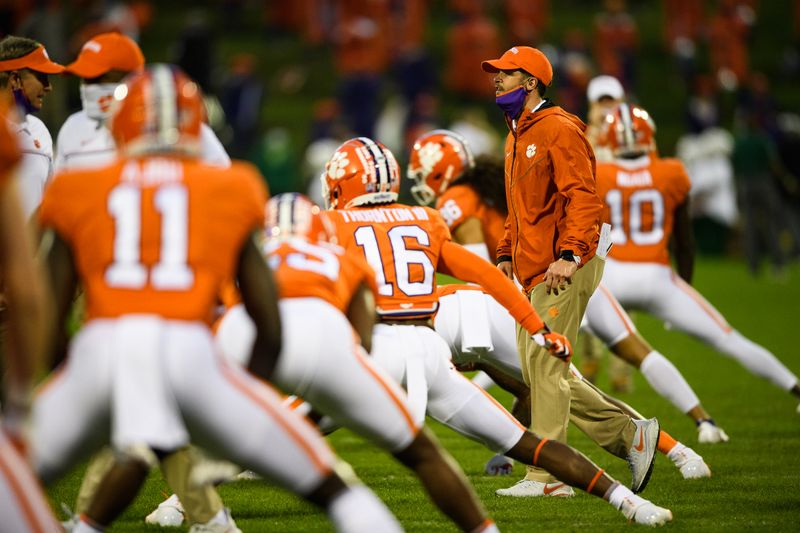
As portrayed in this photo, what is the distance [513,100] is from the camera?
251 inches

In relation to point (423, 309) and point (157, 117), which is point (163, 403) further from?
point (423, 309)

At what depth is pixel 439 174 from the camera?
25.9 feet

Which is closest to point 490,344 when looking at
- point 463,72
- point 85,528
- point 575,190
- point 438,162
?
point 575,190

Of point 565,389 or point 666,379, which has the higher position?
point 565,389

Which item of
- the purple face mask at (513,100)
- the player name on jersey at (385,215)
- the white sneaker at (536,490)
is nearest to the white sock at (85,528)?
the player name on jersey at (385,215)

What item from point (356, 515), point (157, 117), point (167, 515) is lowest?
point (167, 515)

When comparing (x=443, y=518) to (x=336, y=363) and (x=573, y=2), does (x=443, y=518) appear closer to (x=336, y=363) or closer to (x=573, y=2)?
(x=336, y=363)

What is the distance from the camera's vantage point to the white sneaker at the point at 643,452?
240 inches

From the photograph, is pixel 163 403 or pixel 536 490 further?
pixel 536 490

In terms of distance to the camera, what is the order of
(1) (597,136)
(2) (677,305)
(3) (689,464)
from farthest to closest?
(1) (597,136) < (2) (677,305) < (3) (689,464)

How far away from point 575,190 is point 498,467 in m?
1.80

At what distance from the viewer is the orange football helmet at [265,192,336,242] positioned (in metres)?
4.52

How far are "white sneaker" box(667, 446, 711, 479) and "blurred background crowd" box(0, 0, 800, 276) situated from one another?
33.4ft

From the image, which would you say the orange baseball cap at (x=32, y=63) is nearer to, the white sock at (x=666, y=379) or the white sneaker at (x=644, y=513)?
the white sneaker at (x=644, y=513)
